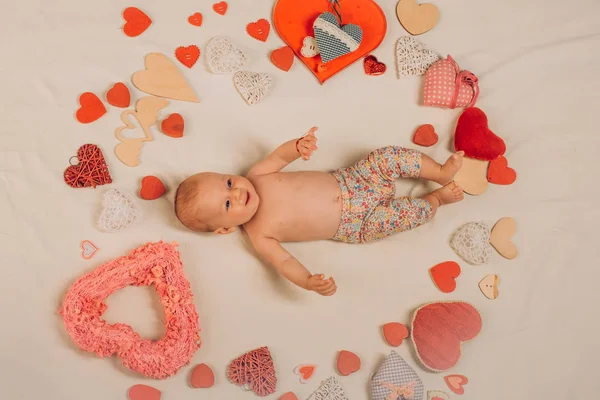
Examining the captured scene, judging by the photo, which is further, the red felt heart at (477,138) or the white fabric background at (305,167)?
the red felt heart at (477,138)

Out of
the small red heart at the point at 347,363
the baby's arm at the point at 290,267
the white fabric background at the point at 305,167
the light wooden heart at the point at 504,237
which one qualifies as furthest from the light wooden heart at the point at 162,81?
the light wooden heart at the point at 504,237

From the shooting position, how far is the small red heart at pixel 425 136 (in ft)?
6.70

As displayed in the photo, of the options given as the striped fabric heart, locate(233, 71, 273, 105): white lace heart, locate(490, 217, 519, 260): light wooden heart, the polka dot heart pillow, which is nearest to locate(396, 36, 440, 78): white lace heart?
the polka dot heart pillow

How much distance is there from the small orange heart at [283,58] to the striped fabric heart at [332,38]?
0.41 feet

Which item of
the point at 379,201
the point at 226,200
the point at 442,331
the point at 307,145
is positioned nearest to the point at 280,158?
the point at 307,145

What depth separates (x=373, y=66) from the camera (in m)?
2.13

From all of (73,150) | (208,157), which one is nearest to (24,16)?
(73,150)

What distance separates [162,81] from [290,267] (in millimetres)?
839

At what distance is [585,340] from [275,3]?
5.42ft

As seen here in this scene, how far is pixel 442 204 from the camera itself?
198 centimetres

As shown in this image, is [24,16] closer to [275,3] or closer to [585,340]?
[275,3]

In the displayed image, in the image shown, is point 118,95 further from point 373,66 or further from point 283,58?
point 373,66

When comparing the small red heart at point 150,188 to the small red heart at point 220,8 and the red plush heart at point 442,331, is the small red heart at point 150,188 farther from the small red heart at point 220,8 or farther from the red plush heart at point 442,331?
the red plush heart at point 442,331

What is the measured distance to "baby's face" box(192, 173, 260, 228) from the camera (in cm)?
171
